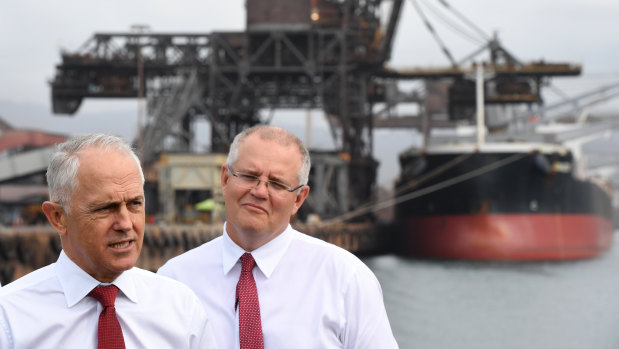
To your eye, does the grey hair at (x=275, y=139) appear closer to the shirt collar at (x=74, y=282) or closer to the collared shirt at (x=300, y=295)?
the collared shirt at (x=300, y=295)

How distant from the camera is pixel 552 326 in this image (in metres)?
22.1

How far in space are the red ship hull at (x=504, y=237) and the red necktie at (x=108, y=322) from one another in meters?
35.7

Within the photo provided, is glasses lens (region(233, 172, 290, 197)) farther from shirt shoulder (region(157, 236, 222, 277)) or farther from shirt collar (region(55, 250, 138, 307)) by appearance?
shirt collar (region(55, 250, 138, 307))

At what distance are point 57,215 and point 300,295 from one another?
4.48 ft

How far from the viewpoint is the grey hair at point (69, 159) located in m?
3.19

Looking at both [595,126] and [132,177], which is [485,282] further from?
[132,177]

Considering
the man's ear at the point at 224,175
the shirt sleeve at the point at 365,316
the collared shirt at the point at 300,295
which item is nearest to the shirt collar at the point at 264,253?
the collared shirt at the point at 300,295

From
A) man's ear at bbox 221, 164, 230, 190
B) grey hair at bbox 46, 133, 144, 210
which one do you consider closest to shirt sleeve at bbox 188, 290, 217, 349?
grey hair at bbox 46, 133, 144, 210

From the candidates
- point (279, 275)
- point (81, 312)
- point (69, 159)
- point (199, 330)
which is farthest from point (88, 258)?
point (279, 275)

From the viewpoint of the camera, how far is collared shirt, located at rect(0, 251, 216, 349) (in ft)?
10.2

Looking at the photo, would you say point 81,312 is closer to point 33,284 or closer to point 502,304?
point 33,284

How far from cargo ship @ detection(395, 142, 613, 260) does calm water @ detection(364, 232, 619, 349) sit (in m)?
0.99

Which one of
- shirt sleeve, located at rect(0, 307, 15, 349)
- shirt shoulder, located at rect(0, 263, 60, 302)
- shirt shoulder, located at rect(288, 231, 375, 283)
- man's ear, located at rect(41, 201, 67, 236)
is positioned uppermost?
man's ear, located at rect(41, 201, 67, 236)

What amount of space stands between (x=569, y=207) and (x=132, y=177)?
130 ft
